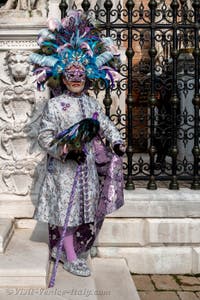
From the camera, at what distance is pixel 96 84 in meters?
3.95

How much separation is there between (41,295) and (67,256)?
23.3 inches

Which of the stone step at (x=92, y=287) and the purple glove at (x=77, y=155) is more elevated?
the purple glove at (x=77, y=155)

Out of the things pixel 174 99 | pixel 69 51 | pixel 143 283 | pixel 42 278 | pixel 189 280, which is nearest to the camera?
pixel 42 278

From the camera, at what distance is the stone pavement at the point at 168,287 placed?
417cm

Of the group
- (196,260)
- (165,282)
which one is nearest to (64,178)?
(165,282)

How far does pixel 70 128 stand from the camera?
350 centimetres

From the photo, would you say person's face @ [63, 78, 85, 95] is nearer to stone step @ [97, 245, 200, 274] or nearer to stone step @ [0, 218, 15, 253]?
stone step @ [0, 218, 15, 253]

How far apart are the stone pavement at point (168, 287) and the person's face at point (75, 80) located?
199 centimetres

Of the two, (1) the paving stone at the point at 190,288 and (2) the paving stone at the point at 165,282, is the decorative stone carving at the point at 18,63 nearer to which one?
(2) the paving stone at the point at 165,282

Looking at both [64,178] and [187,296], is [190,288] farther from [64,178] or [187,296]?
[64,178]

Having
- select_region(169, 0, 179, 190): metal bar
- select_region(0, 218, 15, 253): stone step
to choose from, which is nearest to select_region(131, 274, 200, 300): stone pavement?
select_region(169, 0, 179, 190): metal bar

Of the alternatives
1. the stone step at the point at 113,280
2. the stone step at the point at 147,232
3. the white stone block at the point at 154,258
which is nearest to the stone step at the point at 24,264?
the stone step at the point at 113,280

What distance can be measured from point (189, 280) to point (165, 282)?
267mm

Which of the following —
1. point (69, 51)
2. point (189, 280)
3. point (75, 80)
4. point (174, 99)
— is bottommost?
point (189, 280)
